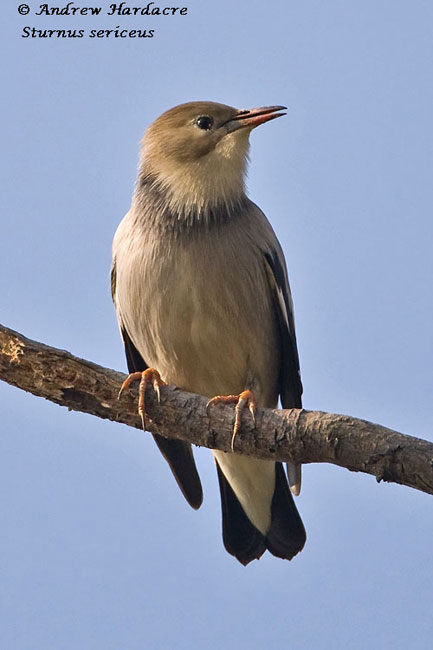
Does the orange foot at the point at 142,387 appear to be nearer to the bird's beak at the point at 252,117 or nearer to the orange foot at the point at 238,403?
the orange foot at the point at 238,403

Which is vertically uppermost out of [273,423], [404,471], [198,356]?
[198,356]

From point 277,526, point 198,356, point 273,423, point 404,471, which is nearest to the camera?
point 404,471

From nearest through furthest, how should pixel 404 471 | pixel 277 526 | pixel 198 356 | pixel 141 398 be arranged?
1. pixel 404 471
2. pixel 141 398
3. pixel 198 356
4. pixel 277 526

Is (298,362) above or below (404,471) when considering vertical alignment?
above

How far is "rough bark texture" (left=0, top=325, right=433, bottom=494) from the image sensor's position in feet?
13.6

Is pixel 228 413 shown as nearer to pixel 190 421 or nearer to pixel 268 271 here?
pixel 190 421

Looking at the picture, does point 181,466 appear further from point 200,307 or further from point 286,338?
point 200,307

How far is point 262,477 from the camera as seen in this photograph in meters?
6.26

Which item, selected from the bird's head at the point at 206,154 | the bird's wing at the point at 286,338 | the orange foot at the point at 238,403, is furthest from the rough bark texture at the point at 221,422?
the bird's head at the point at 206,154

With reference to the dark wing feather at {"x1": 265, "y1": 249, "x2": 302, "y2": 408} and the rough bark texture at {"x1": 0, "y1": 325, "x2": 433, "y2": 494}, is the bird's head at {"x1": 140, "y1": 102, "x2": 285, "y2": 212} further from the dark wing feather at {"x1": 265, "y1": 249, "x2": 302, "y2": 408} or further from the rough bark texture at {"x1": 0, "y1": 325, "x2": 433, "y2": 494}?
the rough bark texture at {"x1": 0, "y1": 325, "x2": 433, "y2": 494}

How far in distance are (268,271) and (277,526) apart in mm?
1720

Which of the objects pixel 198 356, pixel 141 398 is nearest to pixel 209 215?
pixel 198 356

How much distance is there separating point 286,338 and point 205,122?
144cm

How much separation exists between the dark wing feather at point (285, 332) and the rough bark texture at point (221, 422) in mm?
1115
